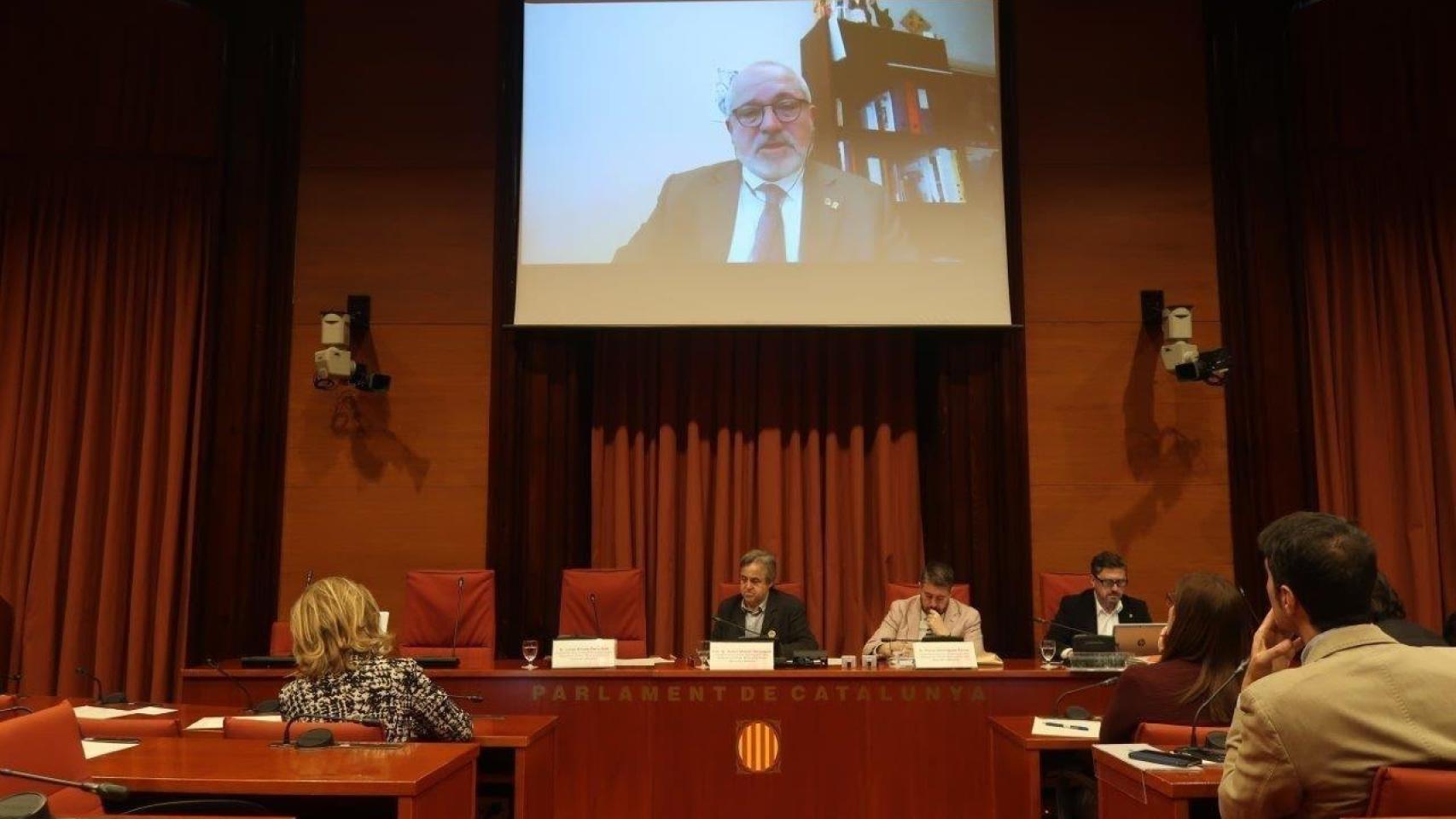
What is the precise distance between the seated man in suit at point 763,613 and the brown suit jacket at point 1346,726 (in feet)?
11.2

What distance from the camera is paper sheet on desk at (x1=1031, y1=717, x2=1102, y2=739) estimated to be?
3143 mm

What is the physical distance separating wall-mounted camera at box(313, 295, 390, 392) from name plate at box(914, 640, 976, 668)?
3.44 m

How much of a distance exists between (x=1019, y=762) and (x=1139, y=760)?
2.95 ft

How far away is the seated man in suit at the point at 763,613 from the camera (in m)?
5.15

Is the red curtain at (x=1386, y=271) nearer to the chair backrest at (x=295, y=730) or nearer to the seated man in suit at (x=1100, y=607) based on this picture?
the seated man in suit at (x=1100, y=607)

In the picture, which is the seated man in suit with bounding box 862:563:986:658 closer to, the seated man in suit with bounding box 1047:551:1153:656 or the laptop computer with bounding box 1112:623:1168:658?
the seated man in suit with bounding box 1047:551:1153:656

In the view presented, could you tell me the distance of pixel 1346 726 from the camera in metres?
1.70

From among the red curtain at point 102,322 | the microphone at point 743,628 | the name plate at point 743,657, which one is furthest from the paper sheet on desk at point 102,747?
the red curtain at point 102,322

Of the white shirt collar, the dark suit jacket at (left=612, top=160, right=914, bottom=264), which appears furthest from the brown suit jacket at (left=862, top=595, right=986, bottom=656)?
the white shirt collar

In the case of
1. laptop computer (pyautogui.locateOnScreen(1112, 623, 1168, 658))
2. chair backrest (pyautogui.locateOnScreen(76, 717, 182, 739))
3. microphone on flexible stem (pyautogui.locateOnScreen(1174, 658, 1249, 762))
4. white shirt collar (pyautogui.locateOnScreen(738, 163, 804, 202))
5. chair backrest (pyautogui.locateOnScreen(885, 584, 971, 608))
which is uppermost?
white shirt collar (pyautogui.locateOnScreen(738, 163, 804, 202))

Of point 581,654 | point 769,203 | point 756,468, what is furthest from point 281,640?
point 769,203

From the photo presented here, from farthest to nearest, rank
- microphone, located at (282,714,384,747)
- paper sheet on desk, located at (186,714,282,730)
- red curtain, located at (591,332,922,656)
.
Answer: red curtain, located at (591,332,922,656), paper sheet on desk, located at (186,714,282,730), microphone, located at (282,714,384,747)

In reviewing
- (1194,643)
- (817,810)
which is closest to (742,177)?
(817,810)

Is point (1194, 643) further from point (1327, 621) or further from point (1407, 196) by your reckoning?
point (1407, 196)
